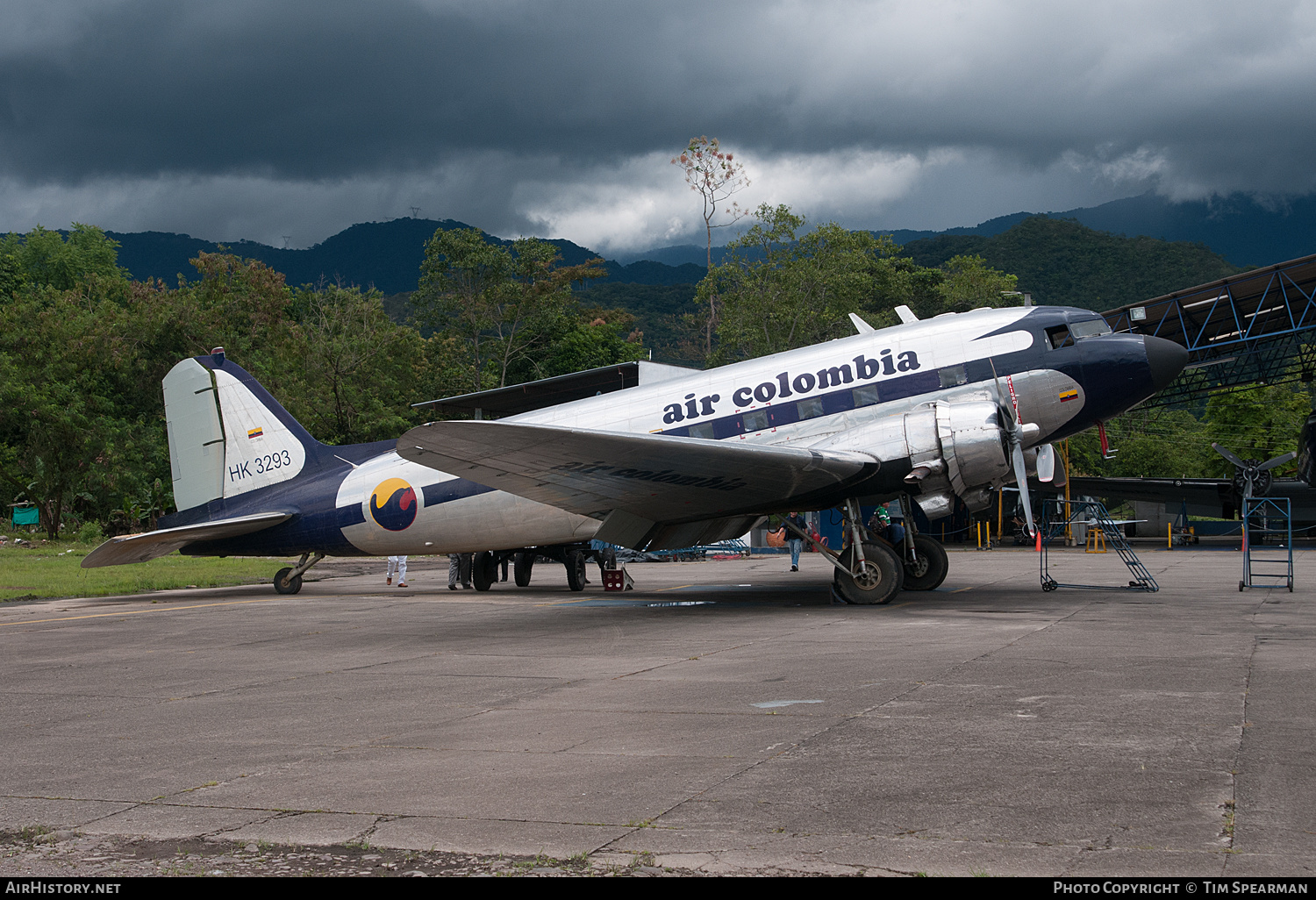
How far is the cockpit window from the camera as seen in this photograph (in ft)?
55.7

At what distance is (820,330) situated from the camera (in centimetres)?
5916

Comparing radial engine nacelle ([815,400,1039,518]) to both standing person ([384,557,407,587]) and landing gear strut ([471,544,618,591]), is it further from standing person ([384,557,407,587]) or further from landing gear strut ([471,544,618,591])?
standing person ([384,557,407,587])

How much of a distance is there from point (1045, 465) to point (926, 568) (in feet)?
10.3

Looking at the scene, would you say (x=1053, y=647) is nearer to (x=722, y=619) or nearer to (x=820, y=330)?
(x=722, y=619)

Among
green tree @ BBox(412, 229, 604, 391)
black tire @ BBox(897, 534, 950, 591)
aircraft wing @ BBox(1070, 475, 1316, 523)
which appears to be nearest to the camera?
black tire @ BBox(897, 534, 950, 591)

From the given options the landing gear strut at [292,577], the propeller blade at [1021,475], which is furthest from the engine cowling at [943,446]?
the landing gear strut at [292,577]

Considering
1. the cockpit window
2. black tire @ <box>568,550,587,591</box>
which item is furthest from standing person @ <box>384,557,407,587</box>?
the cockpit window

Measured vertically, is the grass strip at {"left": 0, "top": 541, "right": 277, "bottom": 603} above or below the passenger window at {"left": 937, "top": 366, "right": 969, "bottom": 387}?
below

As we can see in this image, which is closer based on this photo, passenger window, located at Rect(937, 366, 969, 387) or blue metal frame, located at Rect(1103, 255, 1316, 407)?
passenger window, located at Rect(937, 366, 969, 387)

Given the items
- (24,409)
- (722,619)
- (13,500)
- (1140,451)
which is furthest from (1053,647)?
(1140,451)

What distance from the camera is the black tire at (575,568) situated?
22.3m

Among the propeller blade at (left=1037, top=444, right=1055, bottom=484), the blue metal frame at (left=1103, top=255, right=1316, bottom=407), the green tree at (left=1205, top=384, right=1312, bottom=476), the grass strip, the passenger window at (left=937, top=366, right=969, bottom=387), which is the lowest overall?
the grass strip

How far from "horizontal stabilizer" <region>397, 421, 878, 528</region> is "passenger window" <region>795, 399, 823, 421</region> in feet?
4.04
